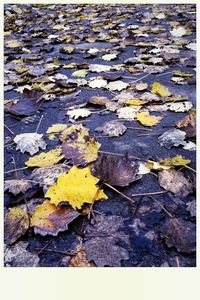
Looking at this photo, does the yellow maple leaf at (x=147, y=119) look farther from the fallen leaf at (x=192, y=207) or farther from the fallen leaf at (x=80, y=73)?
the fallen leaf at (x=80, y=73)

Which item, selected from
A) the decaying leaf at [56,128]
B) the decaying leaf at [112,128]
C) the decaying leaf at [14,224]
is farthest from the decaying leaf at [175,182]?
the decaying leaf at [56,128]

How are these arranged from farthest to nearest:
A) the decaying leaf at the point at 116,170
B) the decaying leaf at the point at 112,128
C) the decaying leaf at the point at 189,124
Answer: the decaying leaf at the point at 112,128 → the decaying leaf at the point at 189,124 → the decaying leaf at the point at 116,170

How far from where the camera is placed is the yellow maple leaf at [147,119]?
1.67 metres

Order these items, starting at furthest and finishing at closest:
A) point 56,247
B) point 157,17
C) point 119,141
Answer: point 157,17 < point 119,141 < point 56,247

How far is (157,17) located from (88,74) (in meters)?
2.21

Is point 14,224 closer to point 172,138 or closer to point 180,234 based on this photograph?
point 180,234

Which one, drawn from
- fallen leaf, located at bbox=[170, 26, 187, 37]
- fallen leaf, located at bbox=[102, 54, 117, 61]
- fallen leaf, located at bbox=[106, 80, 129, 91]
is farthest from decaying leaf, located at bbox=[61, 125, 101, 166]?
fallen leaf, located at bbox=[170, 26, 187, 37]

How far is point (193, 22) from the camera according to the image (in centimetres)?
363

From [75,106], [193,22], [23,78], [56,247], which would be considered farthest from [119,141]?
[193,22]

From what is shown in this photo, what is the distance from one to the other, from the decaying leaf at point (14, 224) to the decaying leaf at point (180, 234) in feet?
1.61

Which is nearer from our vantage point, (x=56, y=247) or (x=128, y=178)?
(x=56, y=247)

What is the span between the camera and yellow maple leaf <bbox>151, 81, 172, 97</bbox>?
6.47 ft

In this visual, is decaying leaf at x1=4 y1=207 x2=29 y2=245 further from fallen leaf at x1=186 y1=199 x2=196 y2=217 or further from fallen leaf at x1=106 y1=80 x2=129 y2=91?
fallen leaf at x1=106 y1=80 x2=129 y2=91

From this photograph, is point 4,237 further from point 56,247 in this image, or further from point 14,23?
point 14,23
